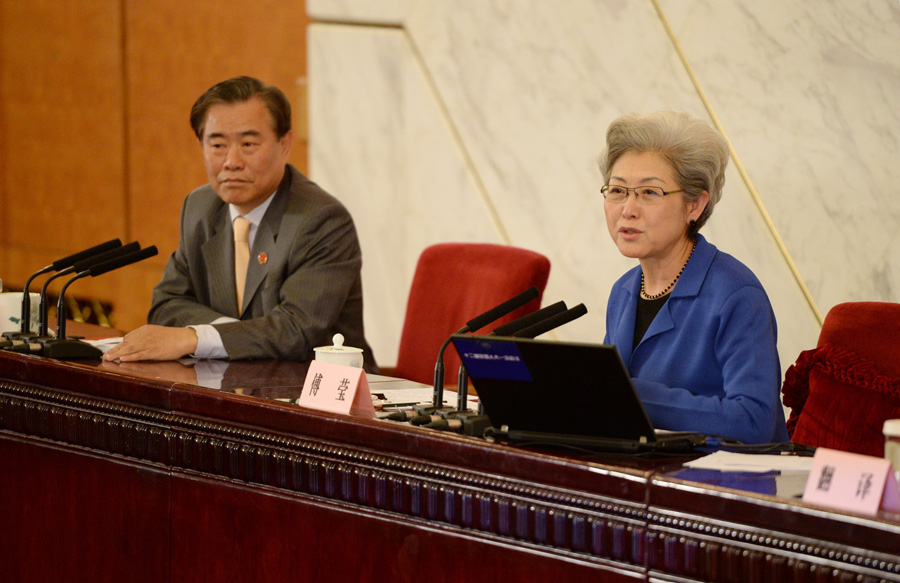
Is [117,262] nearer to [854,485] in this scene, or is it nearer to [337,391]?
[337,391]

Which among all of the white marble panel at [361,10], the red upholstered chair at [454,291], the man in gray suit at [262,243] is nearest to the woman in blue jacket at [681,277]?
the red upholstered chair at [454,291]

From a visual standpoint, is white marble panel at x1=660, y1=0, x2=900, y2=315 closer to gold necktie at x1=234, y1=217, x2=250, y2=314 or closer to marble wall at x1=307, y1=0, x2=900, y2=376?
marble wall at x1=307, y1=0, x2=900, y2=376

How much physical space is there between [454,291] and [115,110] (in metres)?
3.53

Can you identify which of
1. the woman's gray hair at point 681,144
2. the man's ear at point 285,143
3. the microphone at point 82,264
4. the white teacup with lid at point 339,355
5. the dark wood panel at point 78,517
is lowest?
the dark wood panel at point 78,517

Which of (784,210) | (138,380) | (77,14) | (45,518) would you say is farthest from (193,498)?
(77,14)

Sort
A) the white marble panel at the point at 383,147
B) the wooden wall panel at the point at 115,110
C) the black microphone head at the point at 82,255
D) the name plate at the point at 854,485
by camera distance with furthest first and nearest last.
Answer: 1. the wooden wall panel at the point at 115,110
2. the white marble panel at the point at 383,147
3. the black microphone head at the point at 82,255
4. the name plate at the point at 854,485

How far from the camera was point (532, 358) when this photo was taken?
1477mm

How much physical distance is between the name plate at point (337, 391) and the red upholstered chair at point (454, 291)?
96cm

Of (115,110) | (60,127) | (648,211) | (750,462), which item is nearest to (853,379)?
(648,211)

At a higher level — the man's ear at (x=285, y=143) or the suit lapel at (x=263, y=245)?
the man's ear at (x=285, y=143)

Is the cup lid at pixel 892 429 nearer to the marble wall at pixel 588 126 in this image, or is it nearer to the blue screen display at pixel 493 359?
the blue screen display at pixel 493 359

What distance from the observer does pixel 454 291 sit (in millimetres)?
2938

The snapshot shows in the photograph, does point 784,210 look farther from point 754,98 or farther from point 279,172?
point 279,172

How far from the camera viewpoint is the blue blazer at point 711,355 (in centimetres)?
178
